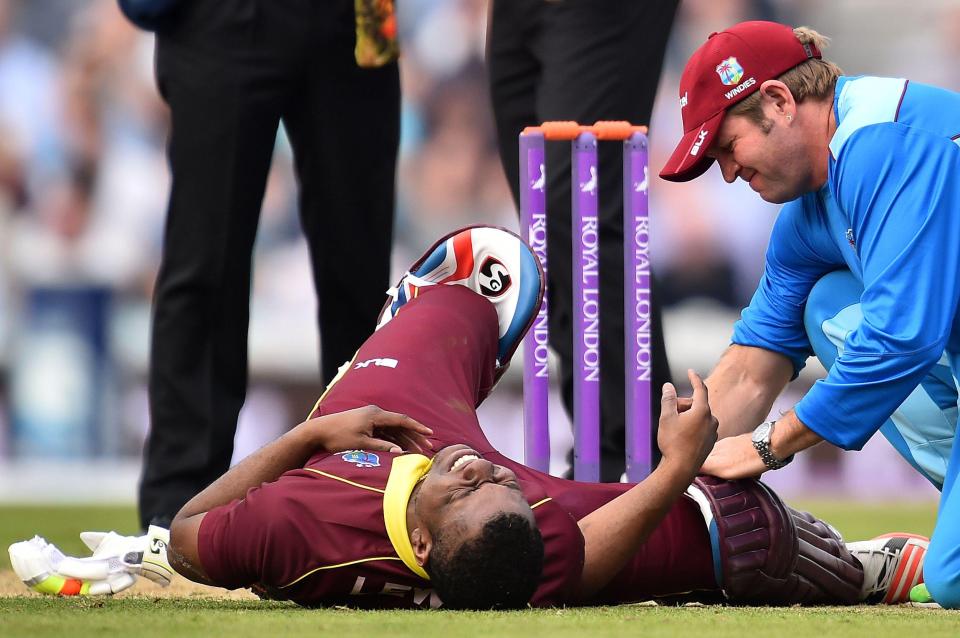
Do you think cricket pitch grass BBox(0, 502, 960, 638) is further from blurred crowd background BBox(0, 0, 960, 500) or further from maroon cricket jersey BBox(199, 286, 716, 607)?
blurred crowd background BBox(0, 0, 960, 500)

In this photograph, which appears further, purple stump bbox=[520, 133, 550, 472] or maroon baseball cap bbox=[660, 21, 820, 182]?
purple stump bbox=[520, 133, 550, 472]

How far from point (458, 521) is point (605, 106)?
5.50 feet

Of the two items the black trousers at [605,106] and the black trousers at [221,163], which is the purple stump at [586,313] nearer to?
the black trousers at [605,106]

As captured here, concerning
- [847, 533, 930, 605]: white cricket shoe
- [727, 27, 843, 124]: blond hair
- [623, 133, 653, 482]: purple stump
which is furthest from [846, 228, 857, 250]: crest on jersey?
[623, 133, 653, 482]: purple stump

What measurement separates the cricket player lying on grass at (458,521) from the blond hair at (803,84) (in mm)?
565

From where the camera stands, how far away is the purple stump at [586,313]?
11.6 feet

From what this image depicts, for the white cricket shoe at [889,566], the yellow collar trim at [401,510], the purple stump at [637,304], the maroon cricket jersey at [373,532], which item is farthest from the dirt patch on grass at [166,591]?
the white cricket shoe at [889,566]

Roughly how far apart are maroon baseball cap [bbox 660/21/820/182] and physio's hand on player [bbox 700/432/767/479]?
540mm

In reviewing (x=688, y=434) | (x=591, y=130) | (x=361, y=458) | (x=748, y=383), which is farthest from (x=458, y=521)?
(x=591, y=130)

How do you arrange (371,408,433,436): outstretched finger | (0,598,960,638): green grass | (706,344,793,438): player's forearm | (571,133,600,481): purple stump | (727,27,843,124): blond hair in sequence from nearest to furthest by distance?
1. (0,598,960,638): green grass
2. (371,408,433,436): outstretched finger
3. (727,27,843,124): blond hair
4. (706,344,793,438): player's forearm
5. (571,133,600,481): purple stump

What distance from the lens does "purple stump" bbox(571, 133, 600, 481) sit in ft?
11.6

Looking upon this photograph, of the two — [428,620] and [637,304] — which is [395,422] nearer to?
[428,620]

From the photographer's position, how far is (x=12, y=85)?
6.61 meters

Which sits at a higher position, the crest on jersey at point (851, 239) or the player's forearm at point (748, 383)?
the crest on jersey at point (851, 239)
